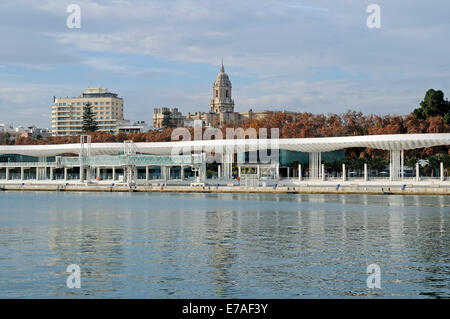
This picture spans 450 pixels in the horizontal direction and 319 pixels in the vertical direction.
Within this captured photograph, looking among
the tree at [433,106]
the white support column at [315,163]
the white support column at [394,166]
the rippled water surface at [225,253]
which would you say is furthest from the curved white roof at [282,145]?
the rippled water surface at [225,253]

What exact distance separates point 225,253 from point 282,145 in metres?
81.3

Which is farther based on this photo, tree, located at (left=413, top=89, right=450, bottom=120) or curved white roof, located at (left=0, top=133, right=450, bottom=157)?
tree, located at (left=413, top=89, right=450, bottom=120)

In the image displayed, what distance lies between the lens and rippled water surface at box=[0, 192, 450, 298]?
87.9 feet

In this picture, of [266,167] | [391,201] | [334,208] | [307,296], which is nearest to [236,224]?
[334,208]

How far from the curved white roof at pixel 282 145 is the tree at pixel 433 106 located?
31270 mm

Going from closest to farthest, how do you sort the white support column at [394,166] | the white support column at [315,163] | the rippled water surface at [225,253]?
the rippled water surface at [225,253] → the white support column at [394,166] → the white support column at [315,163]

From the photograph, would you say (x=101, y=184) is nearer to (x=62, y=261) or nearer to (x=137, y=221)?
(x=137, y=221)

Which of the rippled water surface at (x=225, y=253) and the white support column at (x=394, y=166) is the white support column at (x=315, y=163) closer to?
the white support column at (x=394, y=166)

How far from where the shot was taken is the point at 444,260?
→ 33344 millimetres

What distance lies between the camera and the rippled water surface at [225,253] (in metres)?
26.8

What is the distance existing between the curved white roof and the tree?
103ft

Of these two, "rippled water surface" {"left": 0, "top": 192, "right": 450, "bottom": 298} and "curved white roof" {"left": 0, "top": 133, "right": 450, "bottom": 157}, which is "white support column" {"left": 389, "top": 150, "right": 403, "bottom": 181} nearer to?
"curved white roof" {"left": 0, "top": 133, "right": 450, "bottom": 157}

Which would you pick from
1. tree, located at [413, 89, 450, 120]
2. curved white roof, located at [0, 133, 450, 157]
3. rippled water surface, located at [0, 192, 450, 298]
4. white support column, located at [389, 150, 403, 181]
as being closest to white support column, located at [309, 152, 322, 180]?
curved white roof, located at [0, 133, 450, 157]

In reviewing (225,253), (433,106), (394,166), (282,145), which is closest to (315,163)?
(282,145)
